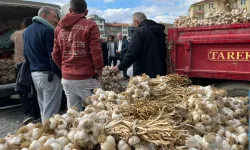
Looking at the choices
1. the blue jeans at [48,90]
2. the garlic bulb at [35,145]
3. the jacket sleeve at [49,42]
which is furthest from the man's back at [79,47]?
the garlic bulb at [35,145]

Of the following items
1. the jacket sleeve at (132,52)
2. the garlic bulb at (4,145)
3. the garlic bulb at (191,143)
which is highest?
the jacket sleeve at (132,52)

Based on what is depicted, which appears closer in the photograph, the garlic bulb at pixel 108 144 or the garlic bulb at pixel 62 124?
the garlic bulb at pixel 108 144

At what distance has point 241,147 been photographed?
204 centimetres

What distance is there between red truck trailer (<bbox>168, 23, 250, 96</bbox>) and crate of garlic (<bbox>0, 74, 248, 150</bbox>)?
1094 millimetres

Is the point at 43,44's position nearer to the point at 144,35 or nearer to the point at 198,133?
the point at 144,35

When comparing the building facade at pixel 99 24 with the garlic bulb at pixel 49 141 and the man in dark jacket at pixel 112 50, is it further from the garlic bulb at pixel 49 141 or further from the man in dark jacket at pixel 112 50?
the garlic bulb at pixel 49 141

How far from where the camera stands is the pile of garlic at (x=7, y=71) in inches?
246

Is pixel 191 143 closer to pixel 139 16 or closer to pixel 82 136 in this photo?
pixel 82 136

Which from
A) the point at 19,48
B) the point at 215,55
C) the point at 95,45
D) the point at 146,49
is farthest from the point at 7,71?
the point at 215,55

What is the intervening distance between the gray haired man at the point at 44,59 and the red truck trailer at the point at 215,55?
6.10ft

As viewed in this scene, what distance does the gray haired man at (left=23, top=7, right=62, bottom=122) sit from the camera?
3.72 m

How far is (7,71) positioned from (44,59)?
3.26m

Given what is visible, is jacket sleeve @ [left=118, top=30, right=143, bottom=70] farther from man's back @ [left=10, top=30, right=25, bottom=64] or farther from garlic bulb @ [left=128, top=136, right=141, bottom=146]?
garlic bulb @ [left=128, top=136, right=141, bottom=146]

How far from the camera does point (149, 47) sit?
420 cm
